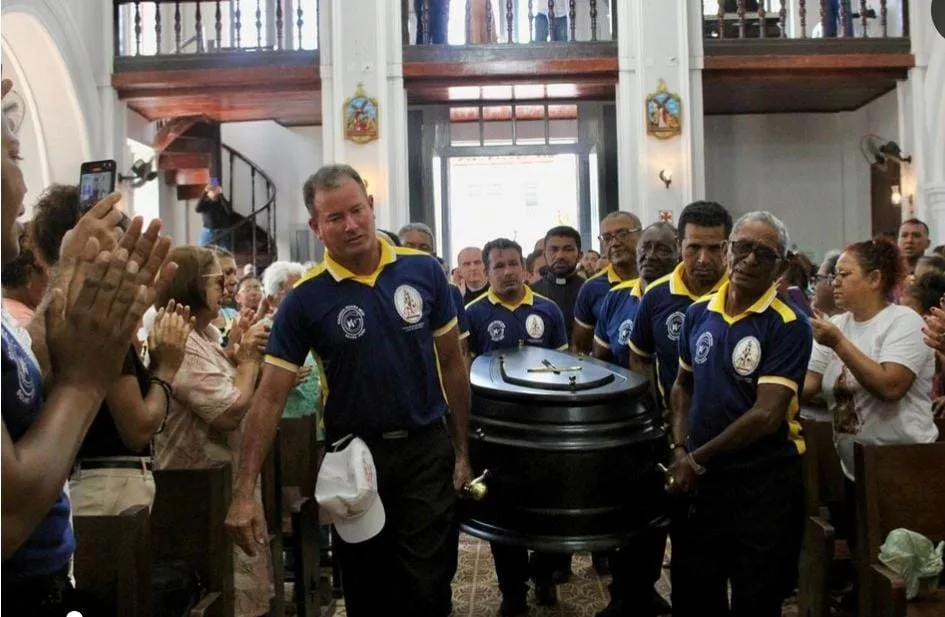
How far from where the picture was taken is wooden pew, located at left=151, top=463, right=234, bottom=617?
2355 millimetres

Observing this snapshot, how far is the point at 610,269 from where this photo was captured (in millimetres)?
4531

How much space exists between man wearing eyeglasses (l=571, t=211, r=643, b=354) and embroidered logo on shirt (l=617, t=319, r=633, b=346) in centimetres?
44

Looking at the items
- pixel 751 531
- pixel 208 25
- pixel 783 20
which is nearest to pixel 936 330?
pixel 751 531

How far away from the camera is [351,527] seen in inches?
97.0

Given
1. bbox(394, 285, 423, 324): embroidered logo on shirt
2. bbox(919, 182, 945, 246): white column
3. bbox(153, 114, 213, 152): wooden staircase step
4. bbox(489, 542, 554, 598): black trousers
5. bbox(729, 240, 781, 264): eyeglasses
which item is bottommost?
bbox(489, 542, 554, 598): black trousers

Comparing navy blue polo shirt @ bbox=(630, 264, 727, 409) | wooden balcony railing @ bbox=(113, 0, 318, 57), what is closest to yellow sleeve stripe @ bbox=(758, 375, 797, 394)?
navy blue polo shirt @ bbox=(630, 264, 727, 409)

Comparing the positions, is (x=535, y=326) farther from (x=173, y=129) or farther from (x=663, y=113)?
(x=173, y=129)

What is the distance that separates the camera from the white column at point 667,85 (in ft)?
34.3

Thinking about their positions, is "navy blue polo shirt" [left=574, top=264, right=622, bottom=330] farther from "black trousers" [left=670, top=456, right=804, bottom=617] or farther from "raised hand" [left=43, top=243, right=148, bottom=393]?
"raised hand" [left=43, top=243, right=148, bottom=393]

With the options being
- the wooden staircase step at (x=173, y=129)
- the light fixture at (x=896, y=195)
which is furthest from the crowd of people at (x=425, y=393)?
the wooden staircase step at (x=173, y=129)

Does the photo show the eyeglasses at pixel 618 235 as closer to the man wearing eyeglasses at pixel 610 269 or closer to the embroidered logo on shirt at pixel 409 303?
the man wearing eyeglasses at pixel 610 269

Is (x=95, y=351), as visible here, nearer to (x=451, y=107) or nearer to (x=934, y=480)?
(x=934, y=480)

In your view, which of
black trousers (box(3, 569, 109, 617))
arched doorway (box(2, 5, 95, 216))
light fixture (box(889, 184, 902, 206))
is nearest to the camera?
black trousers (box(3, 569, 109, 617))

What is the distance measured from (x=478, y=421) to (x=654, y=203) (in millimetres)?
7929
